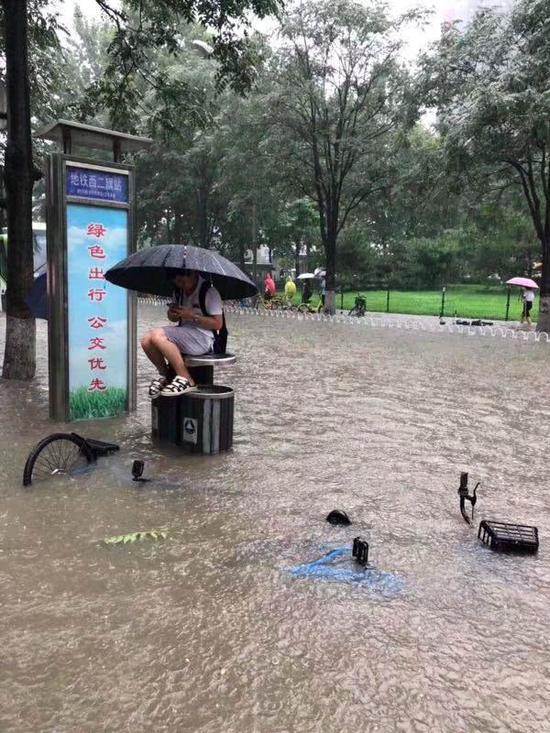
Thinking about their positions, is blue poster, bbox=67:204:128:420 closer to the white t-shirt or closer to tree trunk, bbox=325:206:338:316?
the white t-shirt

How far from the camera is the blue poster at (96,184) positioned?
6652mm

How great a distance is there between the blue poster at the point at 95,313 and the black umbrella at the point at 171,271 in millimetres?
538

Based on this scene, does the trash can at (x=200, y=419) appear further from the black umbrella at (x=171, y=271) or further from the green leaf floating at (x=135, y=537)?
the green leaf floating at (x=135, y=537)

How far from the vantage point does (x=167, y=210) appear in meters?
39.1

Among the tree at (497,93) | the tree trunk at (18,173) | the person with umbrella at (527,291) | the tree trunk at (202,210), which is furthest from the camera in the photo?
the tree trunk at (202,210)

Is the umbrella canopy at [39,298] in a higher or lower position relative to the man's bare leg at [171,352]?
higher

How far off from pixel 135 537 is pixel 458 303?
98.3 feet

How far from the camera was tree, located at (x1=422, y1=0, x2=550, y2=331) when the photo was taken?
14695mm

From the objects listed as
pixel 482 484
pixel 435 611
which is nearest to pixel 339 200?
pixel 482 484

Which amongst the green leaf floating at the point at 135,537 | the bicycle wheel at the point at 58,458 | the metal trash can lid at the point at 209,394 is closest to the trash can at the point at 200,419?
the metal trash can lid at the point at 209,394

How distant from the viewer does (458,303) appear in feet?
105

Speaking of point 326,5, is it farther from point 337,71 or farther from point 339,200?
point 339,200

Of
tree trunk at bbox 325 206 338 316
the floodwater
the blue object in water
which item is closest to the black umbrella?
the floodwater

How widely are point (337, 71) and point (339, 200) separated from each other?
4.81m
